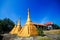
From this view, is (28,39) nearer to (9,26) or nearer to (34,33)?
(34,33)

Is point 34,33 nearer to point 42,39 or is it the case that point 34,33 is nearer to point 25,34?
point 25,34

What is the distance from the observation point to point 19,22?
22.8m

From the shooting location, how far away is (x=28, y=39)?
36.0 ft

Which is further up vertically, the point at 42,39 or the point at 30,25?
the point at 30,25

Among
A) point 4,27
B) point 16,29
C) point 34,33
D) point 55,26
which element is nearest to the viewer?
point 34,33

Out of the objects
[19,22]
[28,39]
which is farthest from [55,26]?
[28,39]

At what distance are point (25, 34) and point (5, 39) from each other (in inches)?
124

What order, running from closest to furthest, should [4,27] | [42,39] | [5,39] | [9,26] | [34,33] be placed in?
[42,39] → [34,33] → [5,39] → [4,27] → [9,26]

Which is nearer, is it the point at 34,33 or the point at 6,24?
the point at 34,33

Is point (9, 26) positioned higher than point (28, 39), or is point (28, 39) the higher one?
point (9, 26)

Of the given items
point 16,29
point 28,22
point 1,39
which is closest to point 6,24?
point 16,29

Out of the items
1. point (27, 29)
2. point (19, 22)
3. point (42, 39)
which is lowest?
point (42, 39)

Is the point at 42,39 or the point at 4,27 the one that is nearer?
the point at 42,39

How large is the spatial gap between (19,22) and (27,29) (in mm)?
9278
